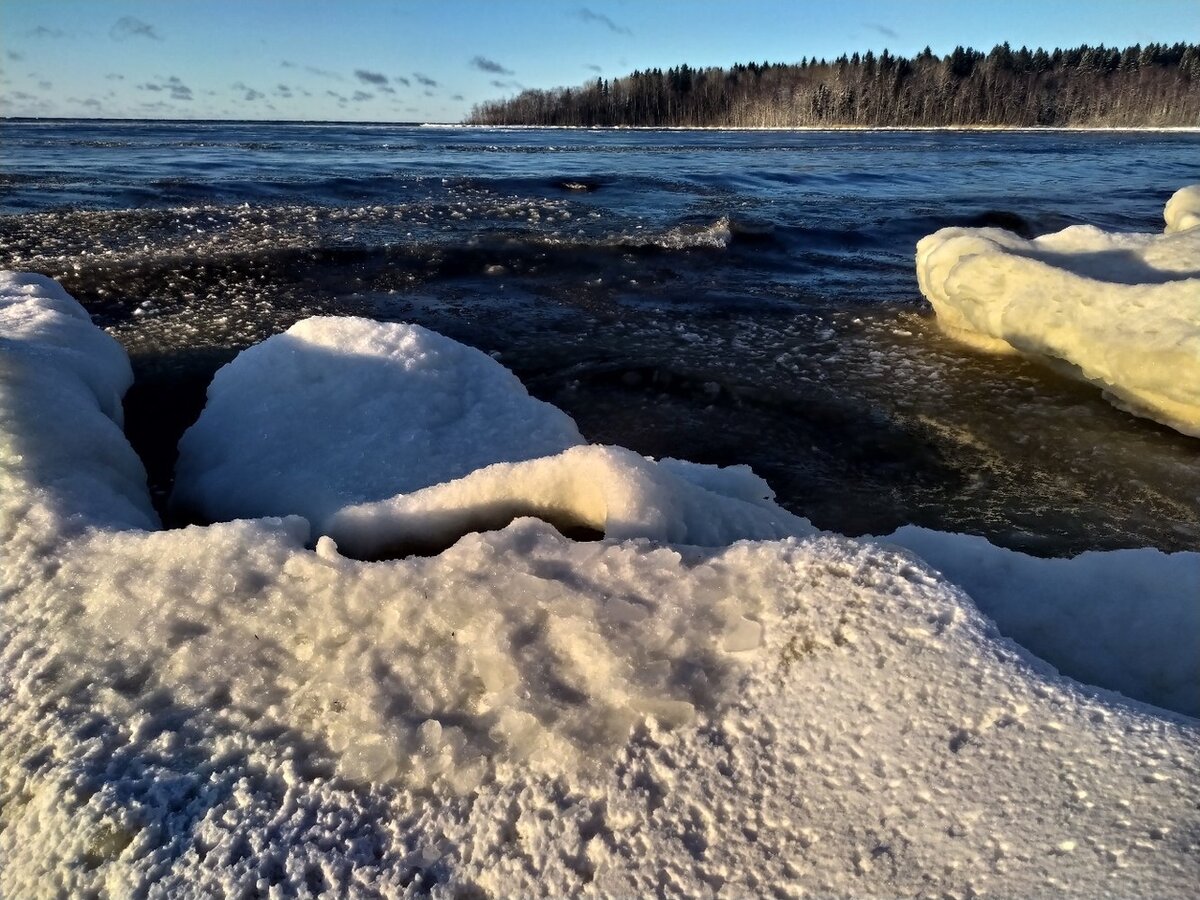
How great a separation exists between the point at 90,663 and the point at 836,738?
1.27 metres

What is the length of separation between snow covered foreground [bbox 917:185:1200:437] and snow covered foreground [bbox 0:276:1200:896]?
3198 millimetres

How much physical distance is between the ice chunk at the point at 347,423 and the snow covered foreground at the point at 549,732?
0.65 meters

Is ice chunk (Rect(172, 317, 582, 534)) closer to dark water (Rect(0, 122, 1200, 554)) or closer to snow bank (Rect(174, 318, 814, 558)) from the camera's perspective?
snow bank (Rect(174, 318, 814, 558))

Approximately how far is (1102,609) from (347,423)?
6.83 ft

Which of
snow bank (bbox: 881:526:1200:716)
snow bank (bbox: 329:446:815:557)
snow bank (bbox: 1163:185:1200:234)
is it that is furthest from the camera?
snow bank (bbox: 1163:185:1200:234)

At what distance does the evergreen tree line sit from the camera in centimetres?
6688

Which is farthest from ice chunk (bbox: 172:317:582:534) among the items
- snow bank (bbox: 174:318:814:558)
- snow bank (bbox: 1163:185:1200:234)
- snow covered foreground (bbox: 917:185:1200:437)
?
snow bank (bbox: 1163:185:1200:234)

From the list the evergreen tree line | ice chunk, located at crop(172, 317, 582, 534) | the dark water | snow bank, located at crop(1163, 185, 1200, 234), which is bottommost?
the dark water

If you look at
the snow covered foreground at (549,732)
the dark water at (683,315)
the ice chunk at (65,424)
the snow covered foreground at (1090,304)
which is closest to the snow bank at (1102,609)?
the snow covered foreground at (549,732)

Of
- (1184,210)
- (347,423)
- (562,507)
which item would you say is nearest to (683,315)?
(347,423)

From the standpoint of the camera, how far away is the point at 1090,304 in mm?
4051

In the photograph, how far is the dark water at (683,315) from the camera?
10.7ft

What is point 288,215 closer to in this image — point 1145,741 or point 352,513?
point 352,513

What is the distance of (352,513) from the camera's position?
178 cm
